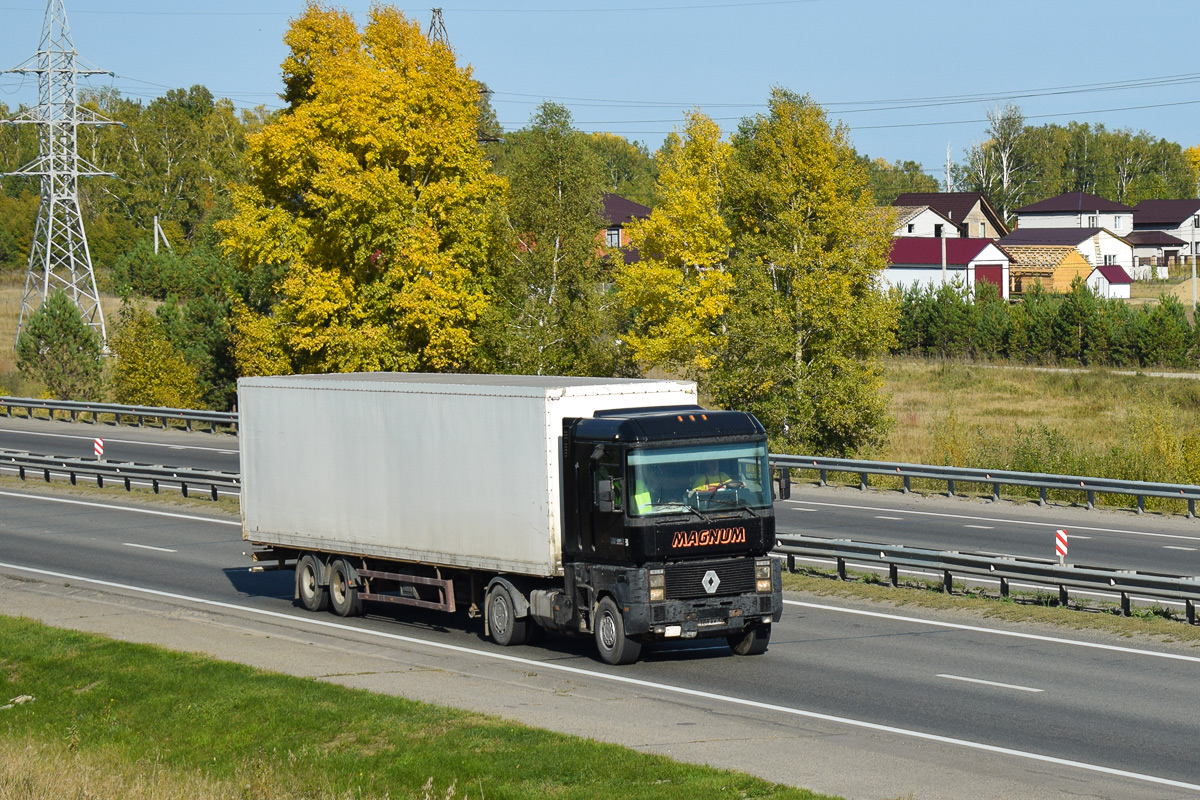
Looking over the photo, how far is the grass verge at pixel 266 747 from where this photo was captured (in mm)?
11086

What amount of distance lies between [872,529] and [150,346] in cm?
3196

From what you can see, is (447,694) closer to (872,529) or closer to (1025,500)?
(872,529)

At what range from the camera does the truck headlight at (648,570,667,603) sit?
1562 cm

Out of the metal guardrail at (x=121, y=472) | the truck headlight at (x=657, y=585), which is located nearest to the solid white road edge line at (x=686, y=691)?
the truck headlight at (x=657, y=585)

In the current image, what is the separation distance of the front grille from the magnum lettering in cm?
23

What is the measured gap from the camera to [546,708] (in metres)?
13.8

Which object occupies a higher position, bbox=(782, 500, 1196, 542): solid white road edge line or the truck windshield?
the truck windshield

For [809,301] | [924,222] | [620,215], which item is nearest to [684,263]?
[809,301]

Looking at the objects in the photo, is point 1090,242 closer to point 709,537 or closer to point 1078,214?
point 1078,214

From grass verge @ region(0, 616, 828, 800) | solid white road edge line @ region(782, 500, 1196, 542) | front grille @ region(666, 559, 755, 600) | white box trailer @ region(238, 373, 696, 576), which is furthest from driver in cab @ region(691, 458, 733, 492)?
solid white road edge line @ region(782, 500, 1196, 542)

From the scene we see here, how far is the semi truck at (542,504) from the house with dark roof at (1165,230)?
117 metres

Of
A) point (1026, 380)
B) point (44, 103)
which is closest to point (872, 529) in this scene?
point (1026, 380)

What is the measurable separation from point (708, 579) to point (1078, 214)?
112 m

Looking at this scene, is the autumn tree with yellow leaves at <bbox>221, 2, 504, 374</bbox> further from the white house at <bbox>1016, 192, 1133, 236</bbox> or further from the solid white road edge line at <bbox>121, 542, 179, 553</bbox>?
the white house at <bbox>1016, 192, 1133, 236</bbox>
